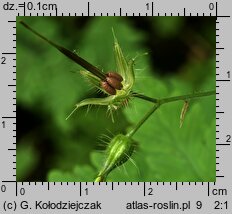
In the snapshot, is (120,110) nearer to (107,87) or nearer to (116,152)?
(116,152)

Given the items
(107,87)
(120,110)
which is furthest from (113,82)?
(120,110)

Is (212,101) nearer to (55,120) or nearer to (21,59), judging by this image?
(55,120)

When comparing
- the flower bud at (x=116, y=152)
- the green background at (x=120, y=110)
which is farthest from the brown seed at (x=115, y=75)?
the green background at (x=120, y=110)

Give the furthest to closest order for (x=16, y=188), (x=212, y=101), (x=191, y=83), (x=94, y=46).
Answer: (x=191, y=83)
(x=94, y=46)
(x=212, y=101)
(x=16, y=188)

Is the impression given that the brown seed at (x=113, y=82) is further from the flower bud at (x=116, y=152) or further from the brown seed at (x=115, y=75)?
the flower bud at (x=116, y=152)

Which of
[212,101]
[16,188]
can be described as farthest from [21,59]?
[212,101]
